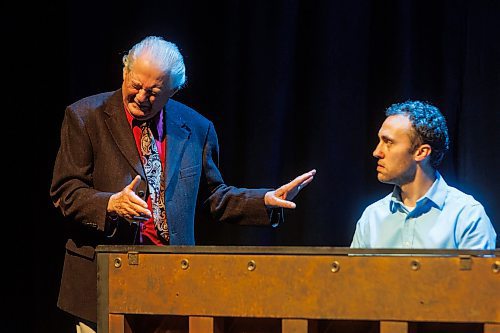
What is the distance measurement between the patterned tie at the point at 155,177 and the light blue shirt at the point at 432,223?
849mm

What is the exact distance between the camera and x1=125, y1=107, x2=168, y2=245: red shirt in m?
2.67

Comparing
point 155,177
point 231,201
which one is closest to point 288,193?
point 231,201

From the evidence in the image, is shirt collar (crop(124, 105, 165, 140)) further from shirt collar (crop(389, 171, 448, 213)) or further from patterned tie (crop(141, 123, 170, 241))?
shirt collar (crop(389, 171, 448, 213))

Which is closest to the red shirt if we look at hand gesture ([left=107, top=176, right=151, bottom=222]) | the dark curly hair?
hand gesture ([left=107, top=176, right=151, bottom=222])

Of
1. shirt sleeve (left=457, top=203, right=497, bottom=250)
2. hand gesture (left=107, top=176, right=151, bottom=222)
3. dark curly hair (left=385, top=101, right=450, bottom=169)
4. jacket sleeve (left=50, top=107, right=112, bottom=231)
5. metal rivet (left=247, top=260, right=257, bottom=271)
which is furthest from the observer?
dark curly hair (left=385, top=101, right=450, bottom=169)

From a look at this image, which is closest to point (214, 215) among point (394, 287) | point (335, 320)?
point (335, 320)

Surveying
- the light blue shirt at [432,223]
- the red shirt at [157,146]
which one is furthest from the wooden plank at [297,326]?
the light blue shirt at [432,223]

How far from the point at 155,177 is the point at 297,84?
1192 millimetres

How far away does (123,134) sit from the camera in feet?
8.85

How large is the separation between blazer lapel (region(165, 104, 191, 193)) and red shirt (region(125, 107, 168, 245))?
22 millimetres

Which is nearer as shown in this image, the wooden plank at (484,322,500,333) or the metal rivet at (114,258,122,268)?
the wooden plank at (484,322,500,333)

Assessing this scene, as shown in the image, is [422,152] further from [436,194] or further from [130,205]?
[130,205]

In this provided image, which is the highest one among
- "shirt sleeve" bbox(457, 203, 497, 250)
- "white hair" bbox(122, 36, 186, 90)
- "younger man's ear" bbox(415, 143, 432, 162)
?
"white hair" bbox(122, 36, 186, 90)

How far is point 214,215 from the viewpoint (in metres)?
2.89
